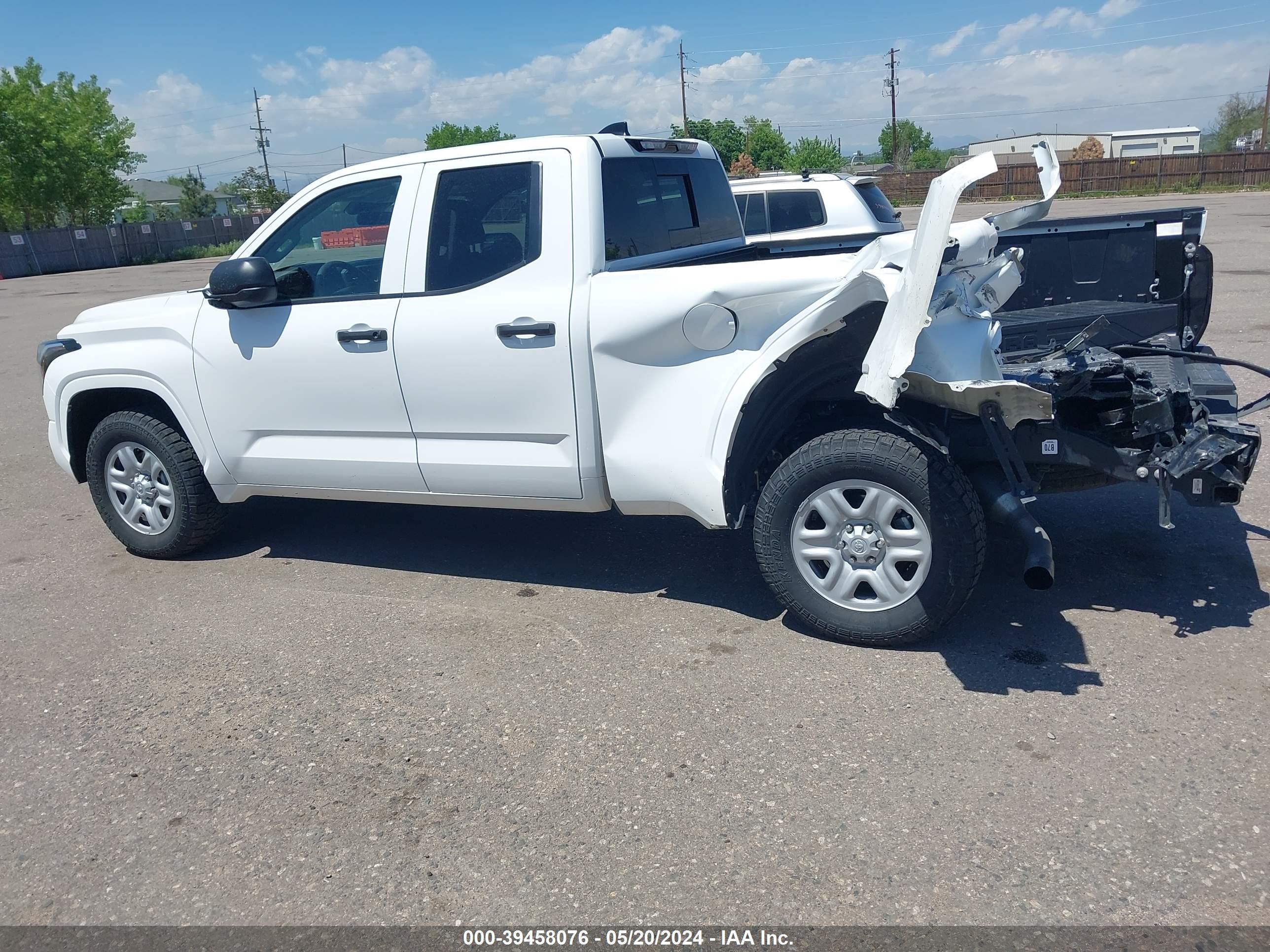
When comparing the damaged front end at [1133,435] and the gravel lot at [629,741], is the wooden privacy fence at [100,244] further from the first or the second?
the damaged front end at [1133,435]

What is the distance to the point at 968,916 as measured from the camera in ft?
8.64

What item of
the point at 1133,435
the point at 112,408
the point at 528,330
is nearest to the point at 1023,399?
the point at 1133,435

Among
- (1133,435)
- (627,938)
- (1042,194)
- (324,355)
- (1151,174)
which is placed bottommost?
(627,938)

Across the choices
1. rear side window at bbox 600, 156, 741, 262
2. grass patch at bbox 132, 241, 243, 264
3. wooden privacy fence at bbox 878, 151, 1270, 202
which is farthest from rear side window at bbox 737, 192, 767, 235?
grass patch at bbox 132, 241, 243, 264

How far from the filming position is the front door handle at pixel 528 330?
169 inches

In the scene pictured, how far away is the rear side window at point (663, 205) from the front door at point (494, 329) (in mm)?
257

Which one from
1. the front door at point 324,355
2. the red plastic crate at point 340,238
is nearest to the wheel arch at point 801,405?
the front door at point 324,355

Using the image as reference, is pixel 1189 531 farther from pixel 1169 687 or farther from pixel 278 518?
pixel 278 518

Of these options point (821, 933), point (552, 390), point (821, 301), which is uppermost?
point (821, 301)

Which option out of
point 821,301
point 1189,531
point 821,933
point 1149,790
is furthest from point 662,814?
point 1189,531

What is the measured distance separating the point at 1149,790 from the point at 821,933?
1.18 m

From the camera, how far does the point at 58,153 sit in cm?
5044

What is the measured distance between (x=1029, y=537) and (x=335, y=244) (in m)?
3.46

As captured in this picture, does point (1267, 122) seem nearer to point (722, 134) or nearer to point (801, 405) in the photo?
point (722, 134)
